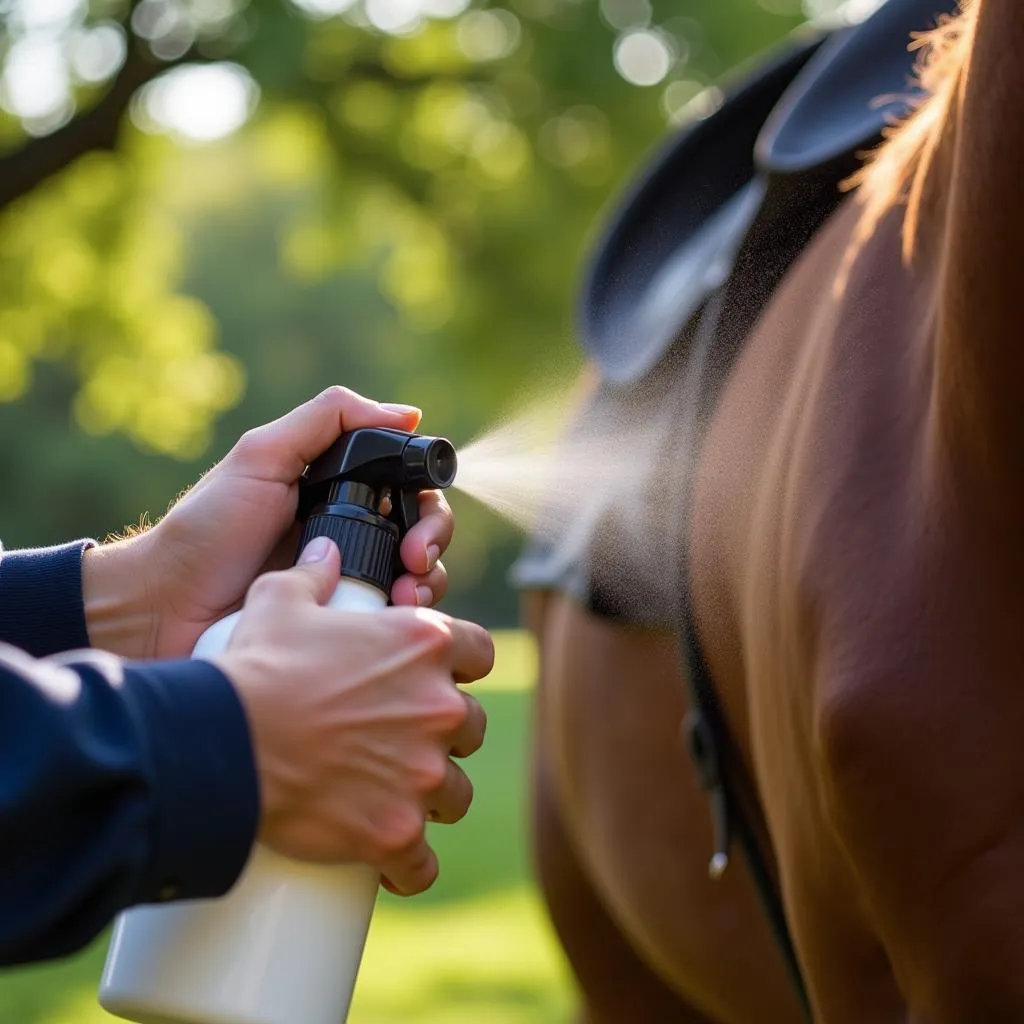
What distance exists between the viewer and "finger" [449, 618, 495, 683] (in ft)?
3.58

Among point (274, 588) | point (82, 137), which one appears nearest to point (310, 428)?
point (274, 588)

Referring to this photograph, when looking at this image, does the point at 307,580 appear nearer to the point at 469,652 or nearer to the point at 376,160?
the point at 469,652

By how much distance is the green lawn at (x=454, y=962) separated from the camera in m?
4.31

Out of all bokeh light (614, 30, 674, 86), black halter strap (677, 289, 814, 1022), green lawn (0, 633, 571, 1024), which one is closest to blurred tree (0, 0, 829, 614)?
bokeh light (614, 30, 674, 86)

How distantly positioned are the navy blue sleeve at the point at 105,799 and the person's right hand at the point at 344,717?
0.04 m

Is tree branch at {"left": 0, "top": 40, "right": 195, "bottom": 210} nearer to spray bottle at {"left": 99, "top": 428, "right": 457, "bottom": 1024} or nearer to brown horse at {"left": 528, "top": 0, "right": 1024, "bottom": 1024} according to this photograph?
brown horse at {"left": 528, "top": 0, "right": 1024, "bottom": 1024}

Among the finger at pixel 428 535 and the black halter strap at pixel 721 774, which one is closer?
the finger at pixel 428 535

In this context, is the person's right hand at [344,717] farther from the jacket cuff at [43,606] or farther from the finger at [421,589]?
the jacket cuff at [43,606]

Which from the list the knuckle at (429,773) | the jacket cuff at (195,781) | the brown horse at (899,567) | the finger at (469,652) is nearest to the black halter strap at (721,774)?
the brown horse at (899,567)

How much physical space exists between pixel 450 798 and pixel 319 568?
192 millimetres

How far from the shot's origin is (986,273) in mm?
996

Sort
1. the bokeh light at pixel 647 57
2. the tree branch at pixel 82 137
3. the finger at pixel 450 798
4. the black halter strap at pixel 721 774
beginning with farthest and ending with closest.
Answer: the bokeh light at pixel 647 57 → the tree branch at pixel 82 137 → the black halter strap at pixel 721 774 → the finger at pixel 450 798

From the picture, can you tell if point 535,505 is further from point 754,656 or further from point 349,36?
point 349,36

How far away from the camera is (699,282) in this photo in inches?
77.4
